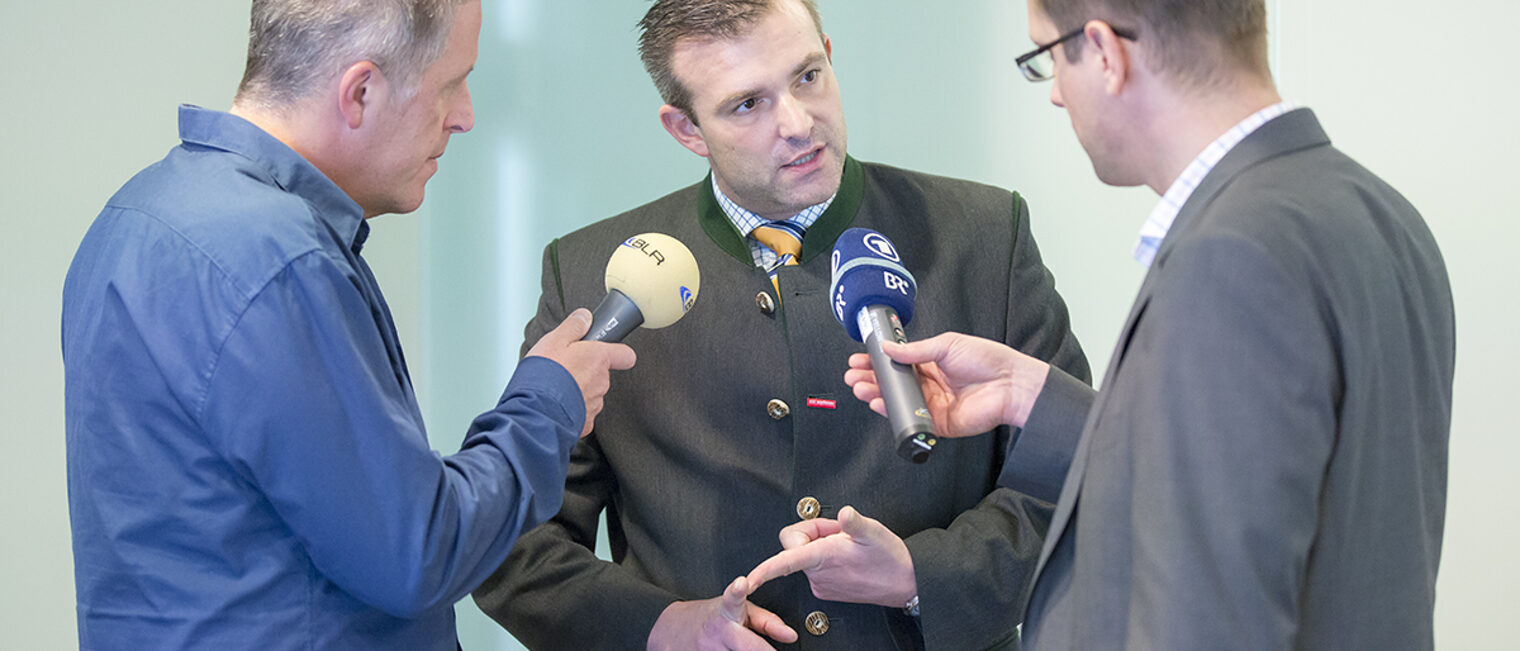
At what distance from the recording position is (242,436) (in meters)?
1.34

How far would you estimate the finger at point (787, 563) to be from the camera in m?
1.79

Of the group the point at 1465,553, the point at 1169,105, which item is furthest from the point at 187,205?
the point at 1465,553

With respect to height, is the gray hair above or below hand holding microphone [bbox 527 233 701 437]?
above

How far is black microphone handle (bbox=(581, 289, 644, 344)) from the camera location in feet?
5.83

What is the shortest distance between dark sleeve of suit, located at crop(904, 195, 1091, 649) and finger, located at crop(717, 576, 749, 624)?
0.88 ft

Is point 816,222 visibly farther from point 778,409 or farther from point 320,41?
point 320,41

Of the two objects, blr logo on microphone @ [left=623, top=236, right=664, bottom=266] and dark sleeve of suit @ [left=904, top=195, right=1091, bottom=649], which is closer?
blr logo on microphone @ [left=623, top=236, right=664, bottom=266]

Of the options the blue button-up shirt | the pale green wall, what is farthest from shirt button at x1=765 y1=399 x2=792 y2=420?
the pale green wall

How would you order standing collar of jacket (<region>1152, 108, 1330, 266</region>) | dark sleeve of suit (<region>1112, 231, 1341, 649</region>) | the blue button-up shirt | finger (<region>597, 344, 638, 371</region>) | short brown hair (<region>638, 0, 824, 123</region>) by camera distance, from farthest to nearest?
short brown hair (<region>638, 0, 824, 123</region>)
finger (<region>597, 344, 638, 371</region>)
the blue button-up shirt
standing collar of jacket (<region>1152, 108, 1330, 266</region>)
dark sleeve of suit (<region>1112, 231, 1341, 649</region>)

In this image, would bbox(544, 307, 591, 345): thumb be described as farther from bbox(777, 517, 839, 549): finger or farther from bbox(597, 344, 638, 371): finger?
bbox(777, 517, 839, 549): finger

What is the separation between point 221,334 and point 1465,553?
2581 millimetres

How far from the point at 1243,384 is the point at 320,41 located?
3.57 feet

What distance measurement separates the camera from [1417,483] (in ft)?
3.95

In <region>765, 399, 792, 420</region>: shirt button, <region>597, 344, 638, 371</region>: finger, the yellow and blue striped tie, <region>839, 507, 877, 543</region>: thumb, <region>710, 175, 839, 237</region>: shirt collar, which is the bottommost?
<region>839, 507, 877, 543</region>: thumb
